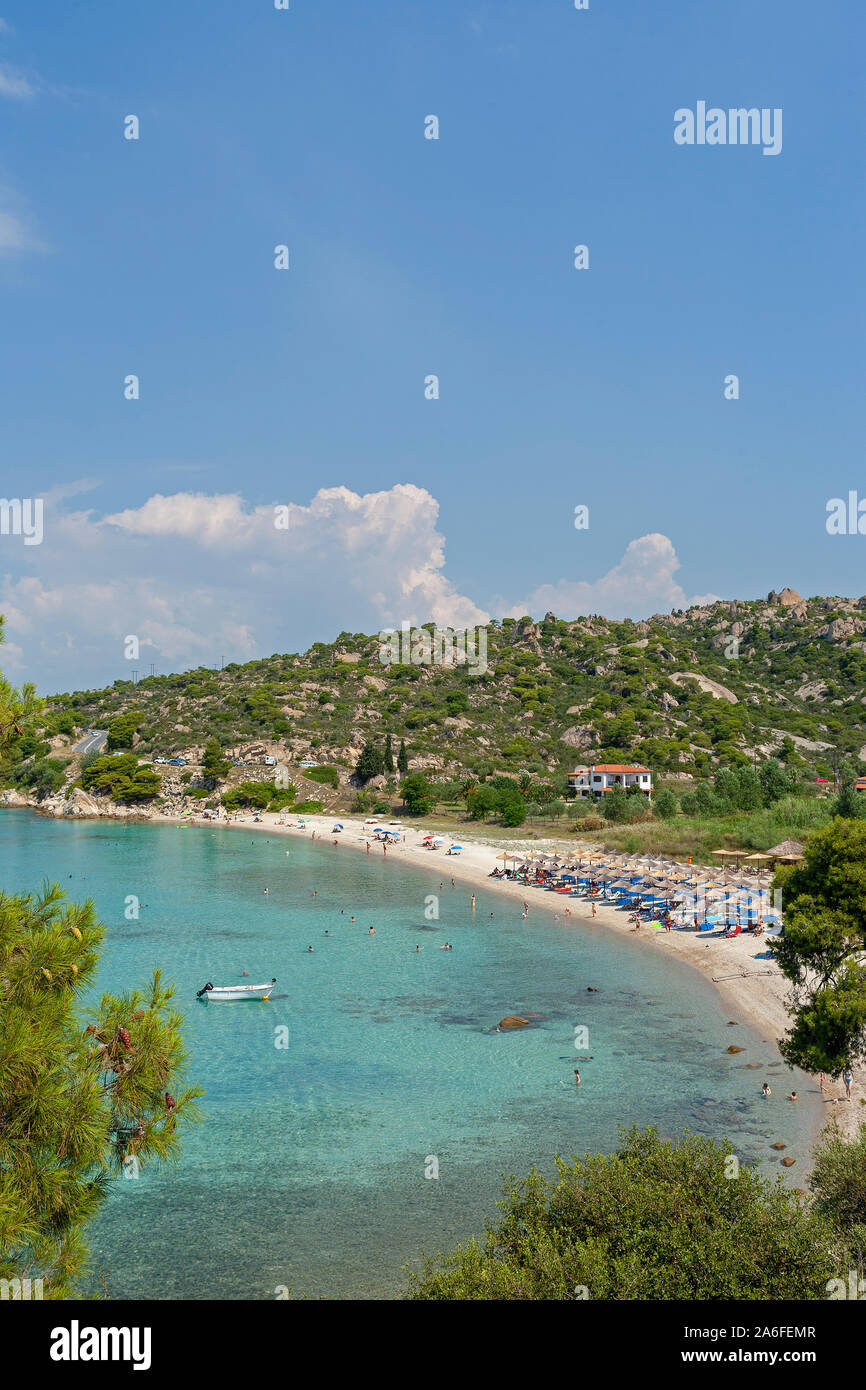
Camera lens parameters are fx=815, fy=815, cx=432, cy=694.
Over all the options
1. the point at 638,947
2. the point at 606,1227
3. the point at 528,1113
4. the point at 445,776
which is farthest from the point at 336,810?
the point at 606,1227

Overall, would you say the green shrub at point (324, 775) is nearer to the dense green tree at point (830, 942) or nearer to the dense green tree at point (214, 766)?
the dense green tree at point (214, 766)

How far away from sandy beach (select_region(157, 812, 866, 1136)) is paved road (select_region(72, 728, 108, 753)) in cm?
5493

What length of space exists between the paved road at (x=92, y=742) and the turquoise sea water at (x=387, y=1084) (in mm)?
90048

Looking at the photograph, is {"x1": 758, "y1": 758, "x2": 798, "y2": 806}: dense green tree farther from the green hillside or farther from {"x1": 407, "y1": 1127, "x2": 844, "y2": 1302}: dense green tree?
{"x1": 407, "y1": 1127, "x2": 844, "y2": 1302}: dense green tree

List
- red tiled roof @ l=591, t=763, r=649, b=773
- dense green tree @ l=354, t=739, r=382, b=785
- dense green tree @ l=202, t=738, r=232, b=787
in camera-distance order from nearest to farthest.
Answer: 1. red tiled roof @ l=591, t=763, r=649, b=773
2. dense green tree @ l=354, t=739, r=382, b=785
3. dense green tree @ l=202, t=738, r=232, b=787

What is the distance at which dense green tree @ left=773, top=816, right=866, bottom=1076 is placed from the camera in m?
19.2

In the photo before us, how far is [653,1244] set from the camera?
10969mm

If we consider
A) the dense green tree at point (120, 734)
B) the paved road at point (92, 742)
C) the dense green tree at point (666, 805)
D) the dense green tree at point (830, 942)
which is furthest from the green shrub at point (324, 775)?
the dense green tree at point (830, 942)

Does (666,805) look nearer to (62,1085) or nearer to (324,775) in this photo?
(324,775)

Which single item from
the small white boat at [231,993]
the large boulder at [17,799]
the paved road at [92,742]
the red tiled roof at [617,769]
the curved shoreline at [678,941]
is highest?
the paved road at [92,742]

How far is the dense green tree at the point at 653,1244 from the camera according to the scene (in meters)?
10.1

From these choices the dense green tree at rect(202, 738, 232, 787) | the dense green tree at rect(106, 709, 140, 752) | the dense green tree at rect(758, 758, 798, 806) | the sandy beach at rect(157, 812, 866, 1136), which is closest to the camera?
the sandy beach at rect(157, 812, 866, 1136)

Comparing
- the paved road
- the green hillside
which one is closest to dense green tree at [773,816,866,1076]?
the green hillside
